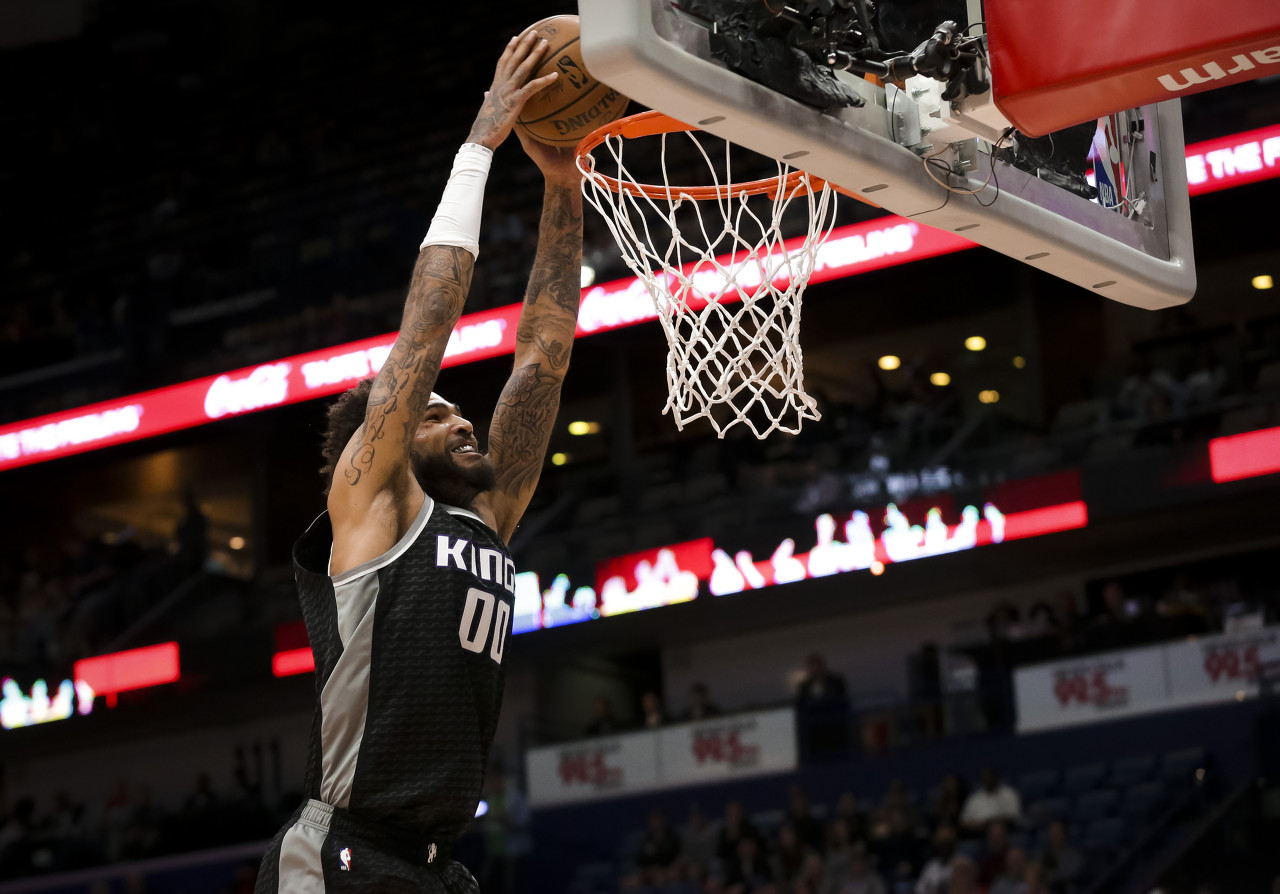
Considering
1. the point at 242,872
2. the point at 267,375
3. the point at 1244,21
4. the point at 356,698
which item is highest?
the point at 267,375

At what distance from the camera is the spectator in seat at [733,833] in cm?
1145

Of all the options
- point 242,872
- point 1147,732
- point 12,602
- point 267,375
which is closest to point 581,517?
point 267,375

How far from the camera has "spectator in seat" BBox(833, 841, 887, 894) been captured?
1052 cm

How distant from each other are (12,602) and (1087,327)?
11.7 metres

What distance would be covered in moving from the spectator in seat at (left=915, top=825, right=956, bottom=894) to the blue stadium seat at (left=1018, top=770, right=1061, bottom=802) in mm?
799

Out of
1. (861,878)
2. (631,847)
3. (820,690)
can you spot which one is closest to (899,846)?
(861,878)

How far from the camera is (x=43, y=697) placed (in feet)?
52.4

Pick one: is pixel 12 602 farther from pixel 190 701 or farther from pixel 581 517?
pixel 581 517

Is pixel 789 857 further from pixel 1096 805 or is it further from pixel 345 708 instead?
pixel 345 708

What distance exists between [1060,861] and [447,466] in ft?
25.5

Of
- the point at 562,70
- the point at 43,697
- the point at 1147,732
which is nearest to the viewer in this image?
the point at 562,70

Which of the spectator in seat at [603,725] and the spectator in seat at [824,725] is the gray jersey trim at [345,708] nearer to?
the spectator in seat at [824,725]

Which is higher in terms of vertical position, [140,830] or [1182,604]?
[1182,604]

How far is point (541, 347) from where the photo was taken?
151 inches
